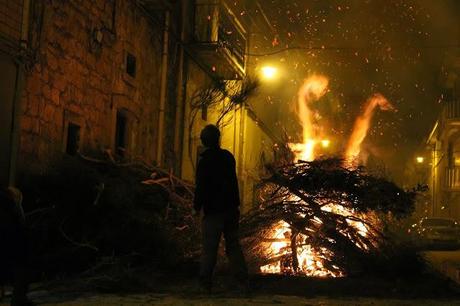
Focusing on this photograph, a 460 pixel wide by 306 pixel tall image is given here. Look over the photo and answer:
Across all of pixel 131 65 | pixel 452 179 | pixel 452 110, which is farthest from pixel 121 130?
pixel 452 179

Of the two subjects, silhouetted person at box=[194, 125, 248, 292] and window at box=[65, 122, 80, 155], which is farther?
window at box=[65, 122, 80, 155]

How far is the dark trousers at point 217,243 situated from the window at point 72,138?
5.38 meters

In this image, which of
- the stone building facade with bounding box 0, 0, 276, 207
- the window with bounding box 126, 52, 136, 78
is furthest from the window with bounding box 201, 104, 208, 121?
the window with bounding box 126, 52, 136, 78

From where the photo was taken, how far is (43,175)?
907 cm

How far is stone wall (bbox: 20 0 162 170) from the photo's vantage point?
401 inches

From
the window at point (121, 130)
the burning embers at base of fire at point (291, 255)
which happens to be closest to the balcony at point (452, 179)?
the window at point (121, 130)

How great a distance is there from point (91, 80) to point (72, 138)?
4.12ft

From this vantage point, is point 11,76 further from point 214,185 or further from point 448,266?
point 448,266

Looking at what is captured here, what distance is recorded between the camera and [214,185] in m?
6.61

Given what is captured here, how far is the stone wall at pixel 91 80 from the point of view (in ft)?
33.4

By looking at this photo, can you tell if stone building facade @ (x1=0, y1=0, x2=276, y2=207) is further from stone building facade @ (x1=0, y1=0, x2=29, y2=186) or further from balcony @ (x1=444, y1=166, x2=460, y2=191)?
balcony @ (x1=444, y1=166, x2=460, y2=191)

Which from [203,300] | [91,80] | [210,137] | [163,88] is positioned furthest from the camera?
[163,88]

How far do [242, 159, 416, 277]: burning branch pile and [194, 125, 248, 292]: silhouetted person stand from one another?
1910 millimetres

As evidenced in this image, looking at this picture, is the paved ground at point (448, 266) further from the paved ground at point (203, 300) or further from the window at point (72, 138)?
the window at point (72, 138)
